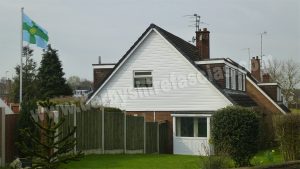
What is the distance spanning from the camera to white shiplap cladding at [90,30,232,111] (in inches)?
1149

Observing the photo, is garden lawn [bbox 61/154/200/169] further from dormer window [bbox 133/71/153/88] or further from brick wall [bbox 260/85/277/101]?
brick wall [bbox 260/85/277/101]

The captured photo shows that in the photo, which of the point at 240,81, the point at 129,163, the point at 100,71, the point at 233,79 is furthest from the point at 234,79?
the point at 129,163

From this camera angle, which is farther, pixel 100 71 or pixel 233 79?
pixel 233 79

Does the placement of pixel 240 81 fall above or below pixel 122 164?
above

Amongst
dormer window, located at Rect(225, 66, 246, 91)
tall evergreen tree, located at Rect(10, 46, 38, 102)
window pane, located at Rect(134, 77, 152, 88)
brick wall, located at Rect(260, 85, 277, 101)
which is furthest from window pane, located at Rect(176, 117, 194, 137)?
tall evergreen tree, located at Rect(10, 46, 38, 102)

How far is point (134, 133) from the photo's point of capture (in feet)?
82.2

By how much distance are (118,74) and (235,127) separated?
15.4m

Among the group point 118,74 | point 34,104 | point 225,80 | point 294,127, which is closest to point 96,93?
point 118,74

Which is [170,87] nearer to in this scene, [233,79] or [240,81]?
[233,79]

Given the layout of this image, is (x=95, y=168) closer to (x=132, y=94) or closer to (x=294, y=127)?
(x=294, y=127)

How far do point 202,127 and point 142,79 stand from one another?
16.4 ft

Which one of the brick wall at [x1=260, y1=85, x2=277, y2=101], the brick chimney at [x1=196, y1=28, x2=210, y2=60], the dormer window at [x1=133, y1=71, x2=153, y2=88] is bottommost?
the brick wall at [x1=260, y1=85, x2=277, y2=101]

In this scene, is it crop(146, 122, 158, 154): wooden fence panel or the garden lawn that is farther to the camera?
crop(146, 122, 158, 154): wooden fence panel

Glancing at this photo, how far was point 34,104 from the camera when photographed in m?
17.9
